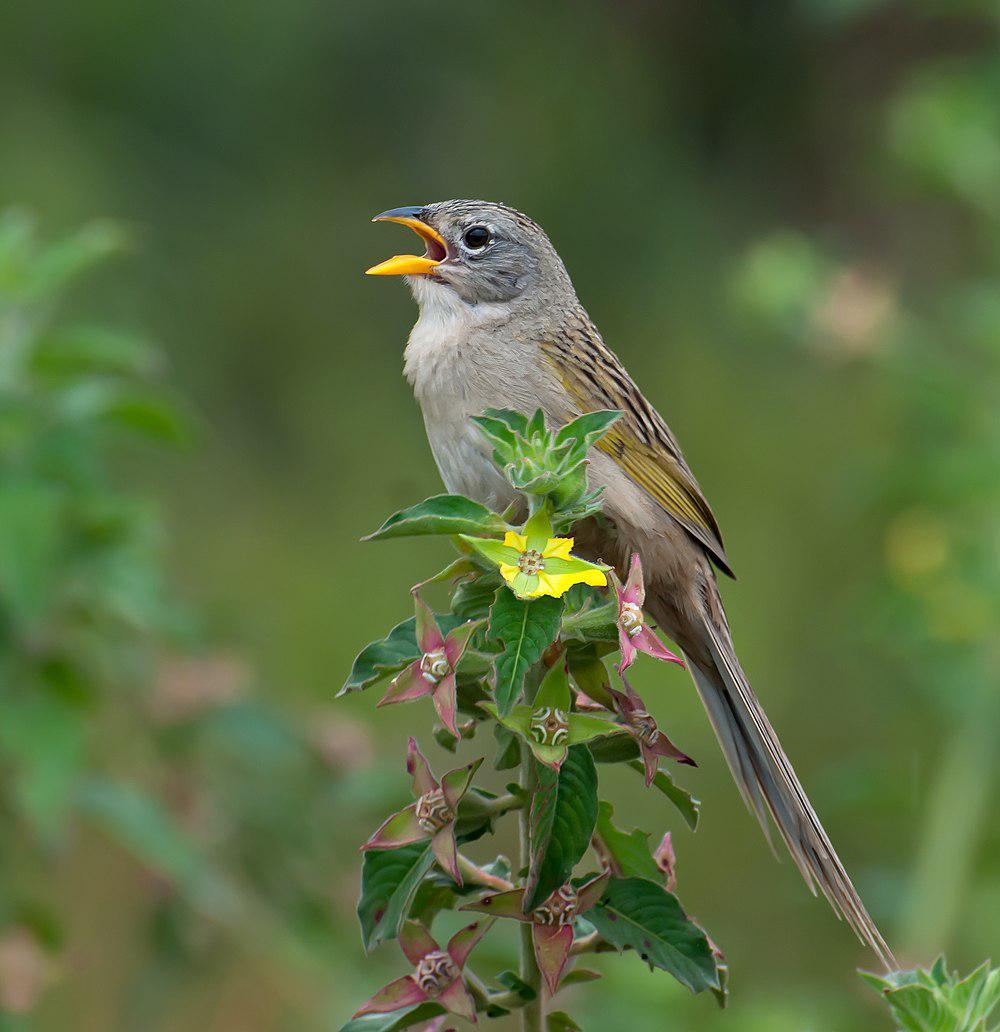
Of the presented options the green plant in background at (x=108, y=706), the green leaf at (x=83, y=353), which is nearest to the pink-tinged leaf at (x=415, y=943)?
the green plant in background at (x=108, y=706)

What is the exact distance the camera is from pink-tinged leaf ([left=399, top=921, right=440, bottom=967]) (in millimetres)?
1797

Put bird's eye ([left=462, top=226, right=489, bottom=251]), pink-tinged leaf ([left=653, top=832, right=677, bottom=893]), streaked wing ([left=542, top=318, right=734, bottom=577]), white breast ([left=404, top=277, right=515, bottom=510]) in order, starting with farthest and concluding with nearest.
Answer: bird's eye ([left=462, top=226, right=489, bottom=251]) < streaked wing ([left=542, top=318, right=734, bottom=577]) < white breast ([left=404, top=277, right=515, bottom=510]) < pink-tinged leaf ([left=653, top=832, right=677, bottom=893])

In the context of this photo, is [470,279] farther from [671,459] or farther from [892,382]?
[892,382]

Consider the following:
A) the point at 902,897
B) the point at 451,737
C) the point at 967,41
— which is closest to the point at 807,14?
the point at 967,41

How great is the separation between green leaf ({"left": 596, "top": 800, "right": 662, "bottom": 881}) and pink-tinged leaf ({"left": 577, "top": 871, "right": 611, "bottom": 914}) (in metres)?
0.06

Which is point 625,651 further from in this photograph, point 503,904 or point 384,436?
point 384,436

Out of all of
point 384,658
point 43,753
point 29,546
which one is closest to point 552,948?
point 384,658

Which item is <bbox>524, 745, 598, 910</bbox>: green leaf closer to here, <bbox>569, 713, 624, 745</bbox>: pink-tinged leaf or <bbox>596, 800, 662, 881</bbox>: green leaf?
<bbox>569, 713, 624, 745</bbox>: pink-tinged leaf

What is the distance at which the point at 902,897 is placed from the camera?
419 cm

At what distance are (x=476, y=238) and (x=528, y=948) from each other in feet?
8.04

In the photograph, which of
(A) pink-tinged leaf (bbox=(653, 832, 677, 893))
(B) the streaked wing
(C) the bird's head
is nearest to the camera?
(A) pink-tinged leaf (bbox=(653, 832, 677, 893))


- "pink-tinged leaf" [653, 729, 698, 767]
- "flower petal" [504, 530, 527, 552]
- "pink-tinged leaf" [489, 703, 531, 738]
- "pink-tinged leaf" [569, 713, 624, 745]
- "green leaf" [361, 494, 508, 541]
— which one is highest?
"green leaf" [361, 494, 508, 541]

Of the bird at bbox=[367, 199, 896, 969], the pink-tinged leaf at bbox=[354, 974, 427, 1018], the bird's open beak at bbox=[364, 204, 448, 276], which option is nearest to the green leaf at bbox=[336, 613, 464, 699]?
the pink-tinged leaf at bbox=[354, 974, 427, 1018]

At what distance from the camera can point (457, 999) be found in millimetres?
1757
